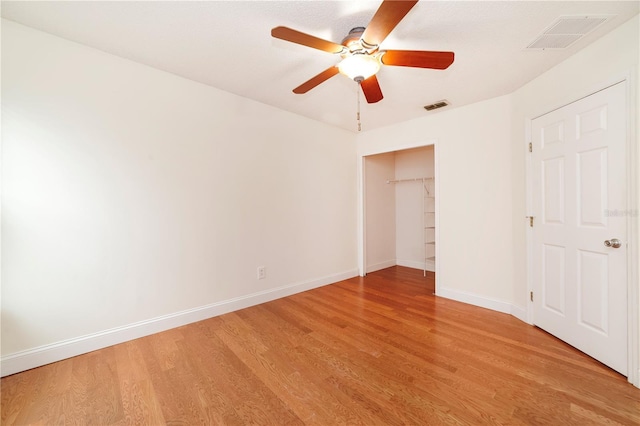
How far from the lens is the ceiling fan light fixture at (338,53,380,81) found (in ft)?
5.78

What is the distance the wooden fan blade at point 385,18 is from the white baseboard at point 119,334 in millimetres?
2881

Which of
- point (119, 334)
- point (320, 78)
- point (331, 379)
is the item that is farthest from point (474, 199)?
point (119, 334)

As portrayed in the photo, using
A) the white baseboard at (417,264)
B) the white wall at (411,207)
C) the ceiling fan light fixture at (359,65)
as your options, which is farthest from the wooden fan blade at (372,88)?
the white baseboard at (417,264)

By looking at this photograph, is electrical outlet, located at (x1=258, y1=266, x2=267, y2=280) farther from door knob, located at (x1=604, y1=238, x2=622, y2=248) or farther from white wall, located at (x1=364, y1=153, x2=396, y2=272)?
door knob, located at (x1=604, y1=238, x2=622, y2=248)

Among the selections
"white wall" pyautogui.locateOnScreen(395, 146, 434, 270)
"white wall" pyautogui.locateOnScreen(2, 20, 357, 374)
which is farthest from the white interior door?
"white wall" pyautogui.locateOnScreen(2, 20, 357, 374)

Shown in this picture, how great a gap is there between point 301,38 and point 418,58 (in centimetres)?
81

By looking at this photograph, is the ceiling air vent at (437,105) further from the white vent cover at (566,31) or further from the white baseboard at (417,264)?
the white baseboard at (417,264)

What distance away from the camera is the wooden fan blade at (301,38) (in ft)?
4.65

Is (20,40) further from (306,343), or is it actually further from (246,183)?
(306,343)

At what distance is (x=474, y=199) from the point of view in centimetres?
316

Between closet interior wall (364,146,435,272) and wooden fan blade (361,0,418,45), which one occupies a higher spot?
wooden fan blade (361,0,418,45)

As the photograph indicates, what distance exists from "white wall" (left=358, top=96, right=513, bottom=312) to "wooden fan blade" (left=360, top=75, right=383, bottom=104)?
63.7 inches

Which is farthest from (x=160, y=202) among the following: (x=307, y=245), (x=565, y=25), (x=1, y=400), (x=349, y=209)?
(x=565, y=25)

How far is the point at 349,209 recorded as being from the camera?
4320 millimetres
